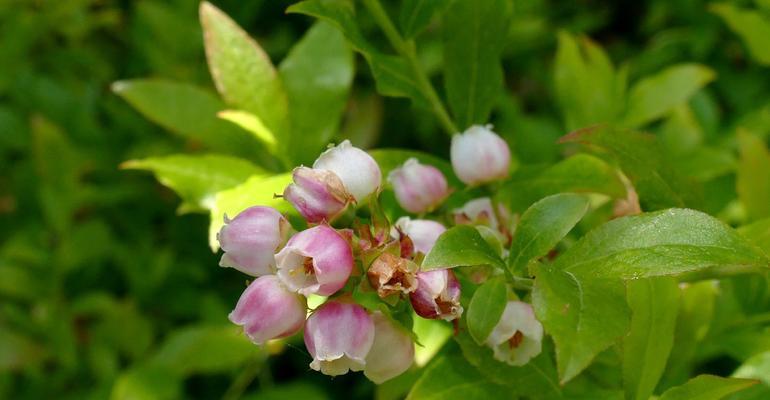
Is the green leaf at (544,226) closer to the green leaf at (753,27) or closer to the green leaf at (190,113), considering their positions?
the green leaf at (190,113)

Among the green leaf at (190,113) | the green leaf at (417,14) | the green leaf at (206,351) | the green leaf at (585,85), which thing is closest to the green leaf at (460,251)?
the green leaf at (417,14)

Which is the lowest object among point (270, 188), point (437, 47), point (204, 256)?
point (204, 256)

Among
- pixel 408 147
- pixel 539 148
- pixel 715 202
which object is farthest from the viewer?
pixel 408 147

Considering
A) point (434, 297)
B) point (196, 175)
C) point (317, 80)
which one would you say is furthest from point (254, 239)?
point (317, 80)

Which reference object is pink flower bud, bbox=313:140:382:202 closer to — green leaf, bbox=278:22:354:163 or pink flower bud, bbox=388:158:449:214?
pink flower bud, bbox=388:158:449:214

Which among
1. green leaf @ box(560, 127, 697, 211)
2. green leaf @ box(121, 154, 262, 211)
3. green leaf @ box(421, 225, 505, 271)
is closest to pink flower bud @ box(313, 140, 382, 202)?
green leaf @ box(421, 225, 505, 271)

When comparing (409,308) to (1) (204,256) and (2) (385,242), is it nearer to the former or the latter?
(2) (385,242)

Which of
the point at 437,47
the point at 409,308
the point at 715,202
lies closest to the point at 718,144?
the point at 715,202
